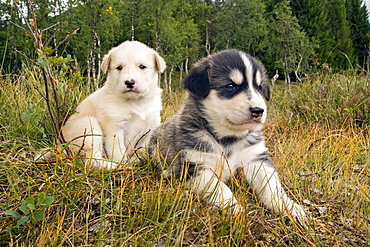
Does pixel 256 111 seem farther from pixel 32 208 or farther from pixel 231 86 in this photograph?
pixel 32 208

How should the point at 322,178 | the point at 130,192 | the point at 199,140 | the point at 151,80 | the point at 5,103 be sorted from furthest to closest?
the point at 5,103 → the point at 151,80 → the point at 322,178 → the point at 199,140 → the point at 130,192

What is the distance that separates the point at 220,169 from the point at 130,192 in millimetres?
861

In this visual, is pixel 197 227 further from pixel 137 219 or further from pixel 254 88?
pixel 254 88

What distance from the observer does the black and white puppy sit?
303 cm

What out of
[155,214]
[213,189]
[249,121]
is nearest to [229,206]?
[213,189]

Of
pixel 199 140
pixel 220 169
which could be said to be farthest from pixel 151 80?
pixel 220 169

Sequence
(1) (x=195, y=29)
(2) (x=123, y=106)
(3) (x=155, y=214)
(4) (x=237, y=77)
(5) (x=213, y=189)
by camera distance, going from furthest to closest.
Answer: (1) (x=195, y=29) → (2) (x=123, y=106) → (4) (x=237, y=77) → (5) (x=213, y=189) → (3) (x=155, y=214)

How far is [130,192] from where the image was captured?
2.91 meters

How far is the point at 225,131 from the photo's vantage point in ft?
10.9

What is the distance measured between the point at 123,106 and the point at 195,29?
29.1 metres

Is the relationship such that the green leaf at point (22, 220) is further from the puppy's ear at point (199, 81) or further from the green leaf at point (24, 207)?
the puppy's ear at point (199, 81)

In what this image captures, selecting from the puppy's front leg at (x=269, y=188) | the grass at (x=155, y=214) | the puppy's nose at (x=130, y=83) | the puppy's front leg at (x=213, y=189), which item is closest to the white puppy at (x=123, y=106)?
the puppy's nose at (x=130, y=83)

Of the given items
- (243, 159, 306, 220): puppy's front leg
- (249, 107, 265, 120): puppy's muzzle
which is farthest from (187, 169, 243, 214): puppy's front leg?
(249, 107, 265, 120): puppy's muzzle

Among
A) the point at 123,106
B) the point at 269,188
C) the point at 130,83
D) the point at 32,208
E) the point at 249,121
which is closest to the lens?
the point at 32,208
